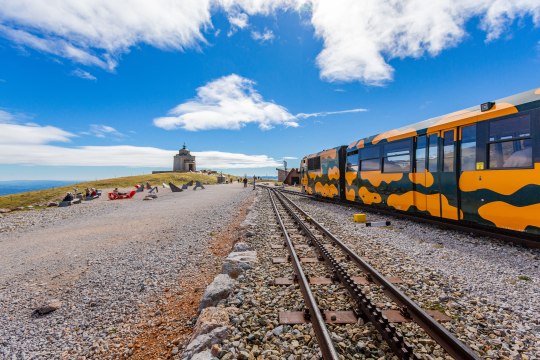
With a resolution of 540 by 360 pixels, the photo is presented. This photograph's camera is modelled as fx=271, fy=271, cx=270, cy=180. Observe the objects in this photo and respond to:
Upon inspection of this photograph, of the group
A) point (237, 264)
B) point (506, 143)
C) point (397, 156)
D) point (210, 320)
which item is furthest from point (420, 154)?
point (210, 320)

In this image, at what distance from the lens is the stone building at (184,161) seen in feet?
360

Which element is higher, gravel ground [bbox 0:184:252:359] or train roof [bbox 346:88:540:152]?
train roof [bbox 346:88:540:152]

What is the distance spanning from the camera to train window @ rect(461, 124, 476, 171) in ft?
27.2

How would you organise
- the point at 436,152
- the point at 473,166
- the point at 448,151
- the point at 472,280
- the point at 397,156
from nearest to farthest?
the point at 472,280 → the point at 473,166 → the point at 448,151 → the point at 436,152 → the point at 397,156

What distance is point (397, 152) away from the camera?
1194cm

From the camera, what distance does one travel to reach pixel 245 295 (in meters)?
4.65

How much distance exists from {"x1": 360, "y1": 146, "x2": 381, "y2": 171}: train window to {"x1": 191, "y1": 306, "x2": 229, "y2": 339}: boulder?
1137 cm

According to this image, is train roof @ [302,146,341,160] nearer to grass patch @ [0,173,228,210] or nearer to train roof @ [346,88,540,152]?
train roof @ [346,88,540,152]

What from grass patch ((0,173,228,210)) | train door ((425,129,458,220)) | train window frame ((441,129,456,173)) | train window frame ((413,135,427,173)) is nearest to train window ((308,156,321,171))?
train window frame ((413,135,427,173))

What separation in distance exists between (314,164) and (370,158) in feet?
31.0

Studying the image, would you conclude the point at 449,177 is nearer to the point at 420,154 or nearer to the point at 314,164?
the point at 420,154

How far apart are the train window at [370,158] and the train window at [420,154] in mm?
2563

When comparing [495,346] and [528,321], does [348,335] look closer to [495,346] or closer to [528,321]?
[495,346]

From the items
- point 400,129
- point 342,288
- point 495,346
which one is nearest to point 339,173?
point 400,129
